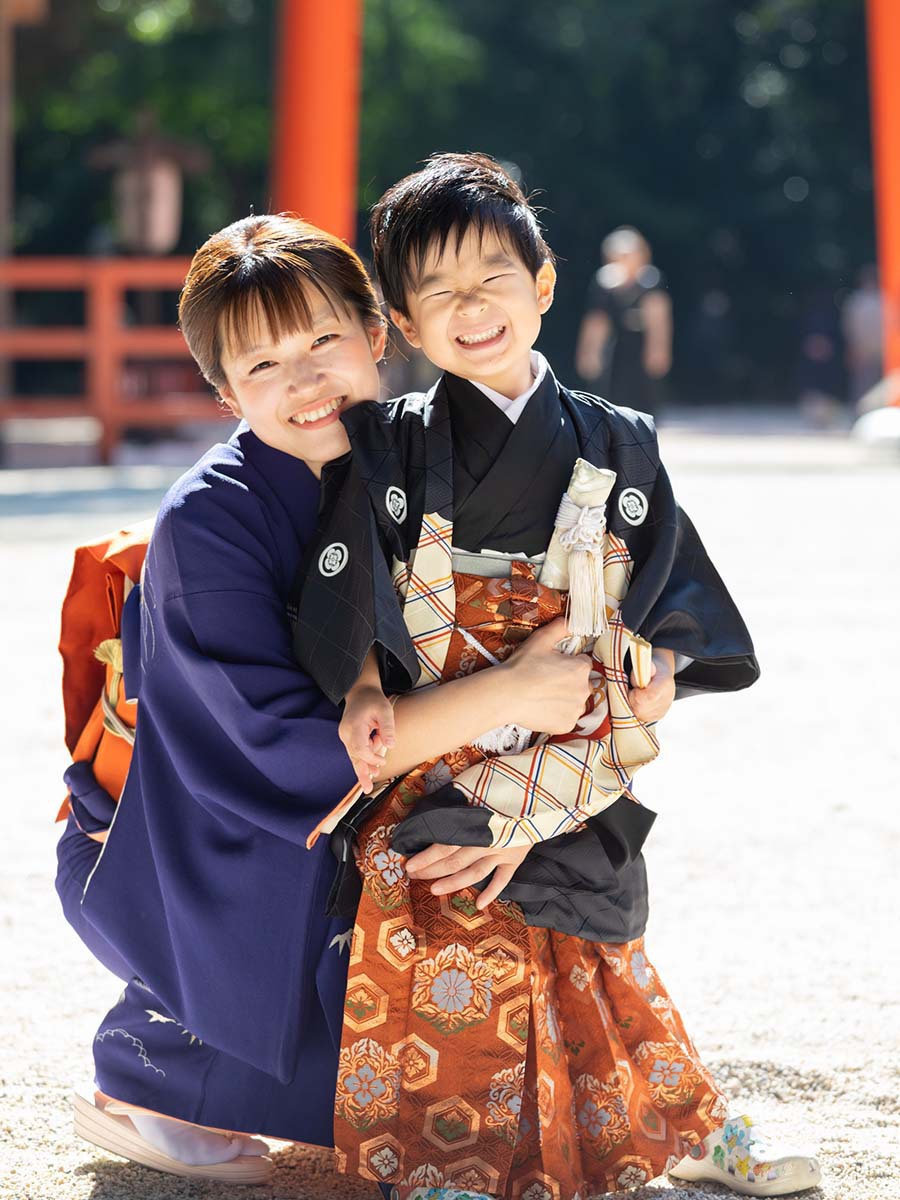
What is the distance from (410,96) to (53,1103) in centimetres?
1552

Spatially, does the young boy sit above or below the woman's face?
below

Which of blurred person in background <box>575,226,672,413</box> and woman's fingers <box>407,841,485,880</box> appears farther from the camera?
blurred person in background <box>575,226,672,413</box>

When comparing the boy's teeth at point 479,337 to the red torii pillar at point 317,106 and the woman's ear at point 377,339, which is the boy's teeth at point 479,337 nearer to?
the woman's ear at point 377,339

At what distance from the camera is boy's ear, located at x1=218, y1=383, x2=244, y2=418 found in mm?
1842

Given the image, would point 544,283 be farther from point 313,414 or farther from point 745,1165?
point 745,1165

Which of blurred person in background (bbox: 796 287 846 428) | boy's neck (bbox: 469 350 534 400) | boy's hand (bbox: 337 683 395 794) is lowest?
blurred person in background (bbox: 796 287 846 428)

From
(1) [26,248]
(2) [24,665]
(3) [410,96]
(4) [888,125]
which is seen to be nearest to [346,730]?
(2) [24,665]

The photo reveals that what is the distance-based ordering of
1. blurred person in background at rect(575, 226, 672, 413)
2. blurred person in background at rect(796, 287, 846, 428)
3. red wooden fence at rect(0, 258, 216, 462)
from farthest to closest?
blurred person in background at rect(796, 287, 846, 428) < red wooden fence at rect(0, 258, 216, 462) < blurred person in background at rect(575, 226, 672, 413)

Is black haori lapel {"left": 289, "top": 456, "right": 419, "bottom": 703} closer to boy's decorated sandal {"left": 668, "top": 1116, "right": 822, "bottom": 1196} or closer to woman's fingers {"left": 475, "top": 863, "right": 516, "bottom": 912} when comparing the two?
woman's fingers {"left": 475, "top": 863, "right": 516, "bottom": 912}

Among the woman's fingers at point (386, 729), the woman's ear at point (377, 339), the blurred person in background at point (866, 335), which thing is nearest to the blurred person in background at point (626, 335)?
the woman's ear at point (377, 339)

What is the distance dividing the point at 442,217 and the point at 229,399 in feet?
1.06

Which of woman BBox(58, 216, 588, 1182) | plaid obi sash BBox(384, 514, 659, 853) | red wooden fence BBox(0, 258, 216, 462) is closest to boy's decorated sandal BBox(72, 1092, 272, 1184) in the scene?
woman BBox(58, 216, 588, 1182)

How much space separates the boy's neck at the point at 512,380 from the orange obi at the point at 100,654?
468 mm

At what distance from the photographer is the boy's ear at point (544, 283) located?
1805mm
